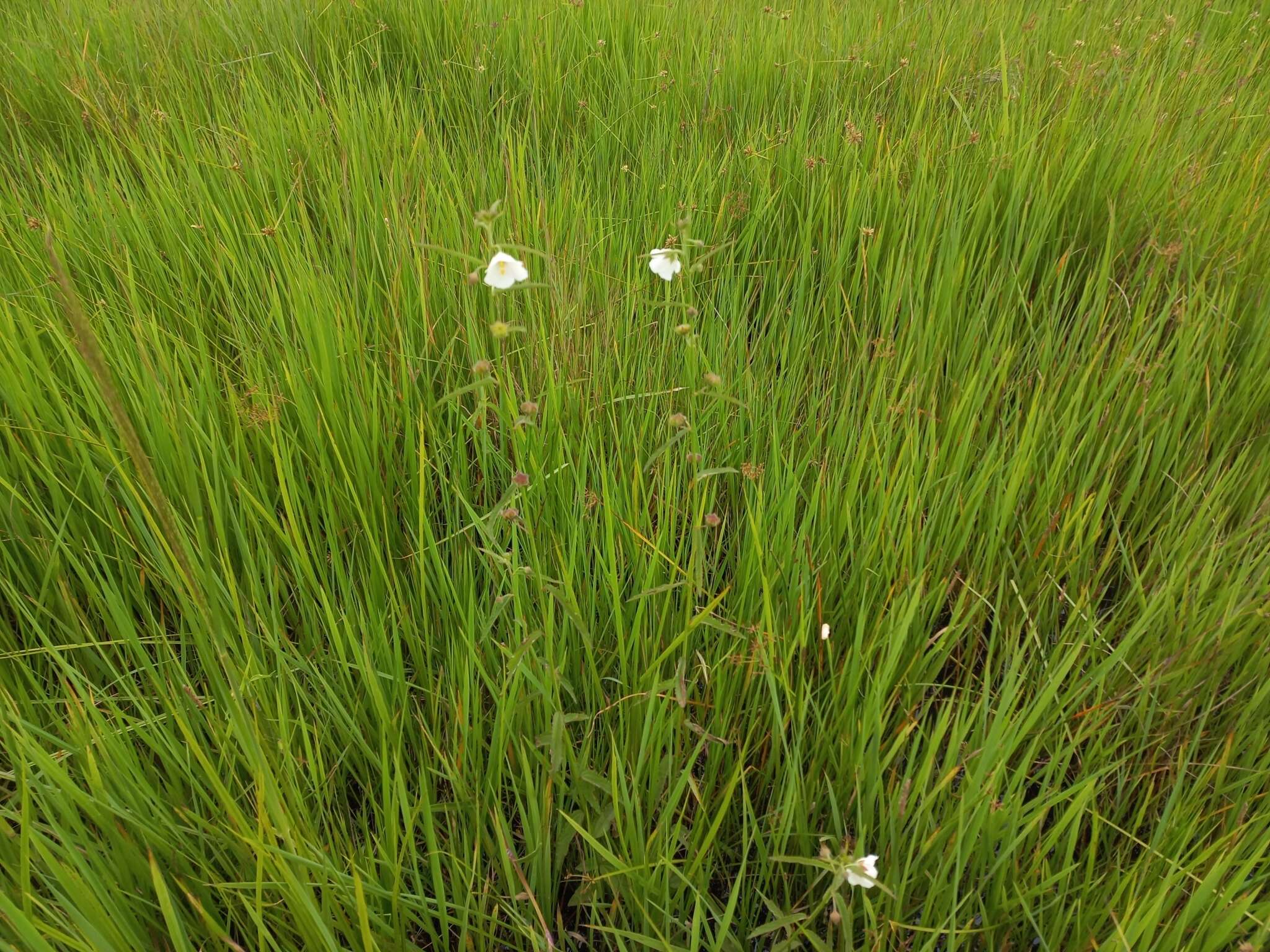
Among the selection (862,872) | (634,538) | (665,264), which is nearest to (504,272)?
(665,264)

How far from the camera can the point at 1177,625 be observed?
1.08 meters

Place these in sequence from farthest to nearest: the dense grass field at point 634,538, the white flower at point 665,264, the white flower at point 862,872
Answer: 1. the white flower at point 665,264
2. the dense grass field at point 634,538
3. the white flower at point 862,872

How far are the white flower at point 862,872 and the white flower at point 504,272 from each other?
757 mm

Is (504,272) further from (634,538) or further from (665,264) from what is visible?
(634,538)

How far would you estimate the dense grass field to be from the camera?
33.7 inches

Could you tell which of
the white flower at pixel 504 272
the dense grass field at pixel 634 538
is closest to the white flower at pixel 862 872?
the dense grass field at pixel 634 538

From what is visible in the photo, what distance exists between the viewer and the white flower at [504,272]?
979 millimetres

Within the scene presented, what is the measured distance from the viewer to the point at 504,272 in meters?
1.01

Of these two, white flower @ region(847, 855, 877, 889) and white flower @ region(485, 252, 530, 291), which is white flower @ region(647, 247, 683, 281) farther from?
white flower @ region(847, 855, 877, 889)

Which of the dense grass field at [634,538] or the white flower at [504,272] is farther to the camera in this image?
the white flower at [504,272]

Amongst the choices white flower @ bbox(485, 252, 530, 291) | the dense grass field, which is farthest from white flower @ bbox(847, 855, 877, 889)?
white flower @ bbox(485, 252, 530, 291)

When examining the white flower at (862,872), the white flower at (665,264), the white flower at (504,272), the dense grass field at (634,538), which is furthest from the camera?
the white flower at (665,264)

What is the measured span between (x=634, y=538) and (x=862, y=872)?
54 centimetres

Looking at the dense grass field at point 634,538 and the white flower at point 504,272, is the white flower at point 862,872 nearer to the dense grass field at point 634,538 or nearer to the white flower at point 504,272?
the dense grass field at point 634,538
